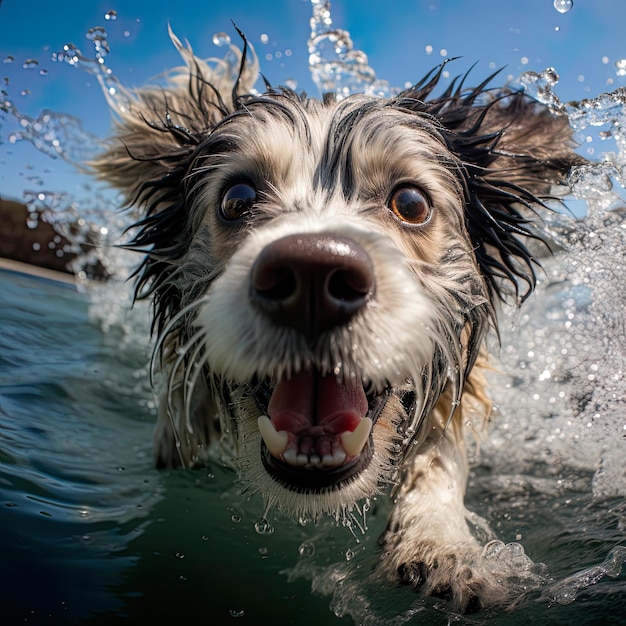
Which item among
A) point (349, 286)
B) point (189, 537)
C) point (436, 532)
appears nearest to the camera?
point (349, 286)

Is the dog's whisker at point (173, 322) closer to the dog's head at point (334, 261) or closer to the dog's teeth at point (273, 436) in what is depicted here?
the dog's head at point (334, 261)

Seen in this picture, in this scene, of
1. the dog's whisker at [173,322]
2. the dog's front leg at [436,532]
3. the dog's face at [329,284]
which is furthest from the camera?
the dog's whisker at [173,322]

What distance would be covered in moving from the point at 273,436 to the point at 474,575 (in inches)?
40.9

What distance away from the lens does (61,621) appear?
2.57 meters

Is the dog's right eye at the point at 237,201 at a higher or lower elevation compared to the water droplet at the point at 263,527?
higher

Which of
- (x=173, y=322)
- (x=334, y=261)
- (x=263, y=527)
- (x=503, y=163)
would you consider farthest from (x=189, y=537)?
(x=503, y=163)

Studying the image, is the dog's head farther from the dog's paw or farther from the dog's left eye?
the dog's paw

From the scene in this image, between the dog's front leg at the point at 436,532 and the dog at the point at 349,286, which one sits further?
the dog's front leg at the point at 436,532

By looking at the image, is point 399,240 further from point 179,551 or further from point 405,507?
point 179,551

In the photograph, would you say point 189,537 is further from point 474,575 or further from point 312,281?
point 312,281

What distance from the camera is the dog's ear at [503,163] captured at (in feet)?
12.9

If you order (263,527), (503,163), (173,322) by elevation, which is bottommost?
(263,527)

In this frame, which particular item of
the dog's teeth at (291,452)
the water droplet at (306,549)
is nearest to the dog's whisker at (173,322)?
the dog's teeth at (291,452)

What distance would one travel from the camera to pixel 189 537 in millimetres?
3482
